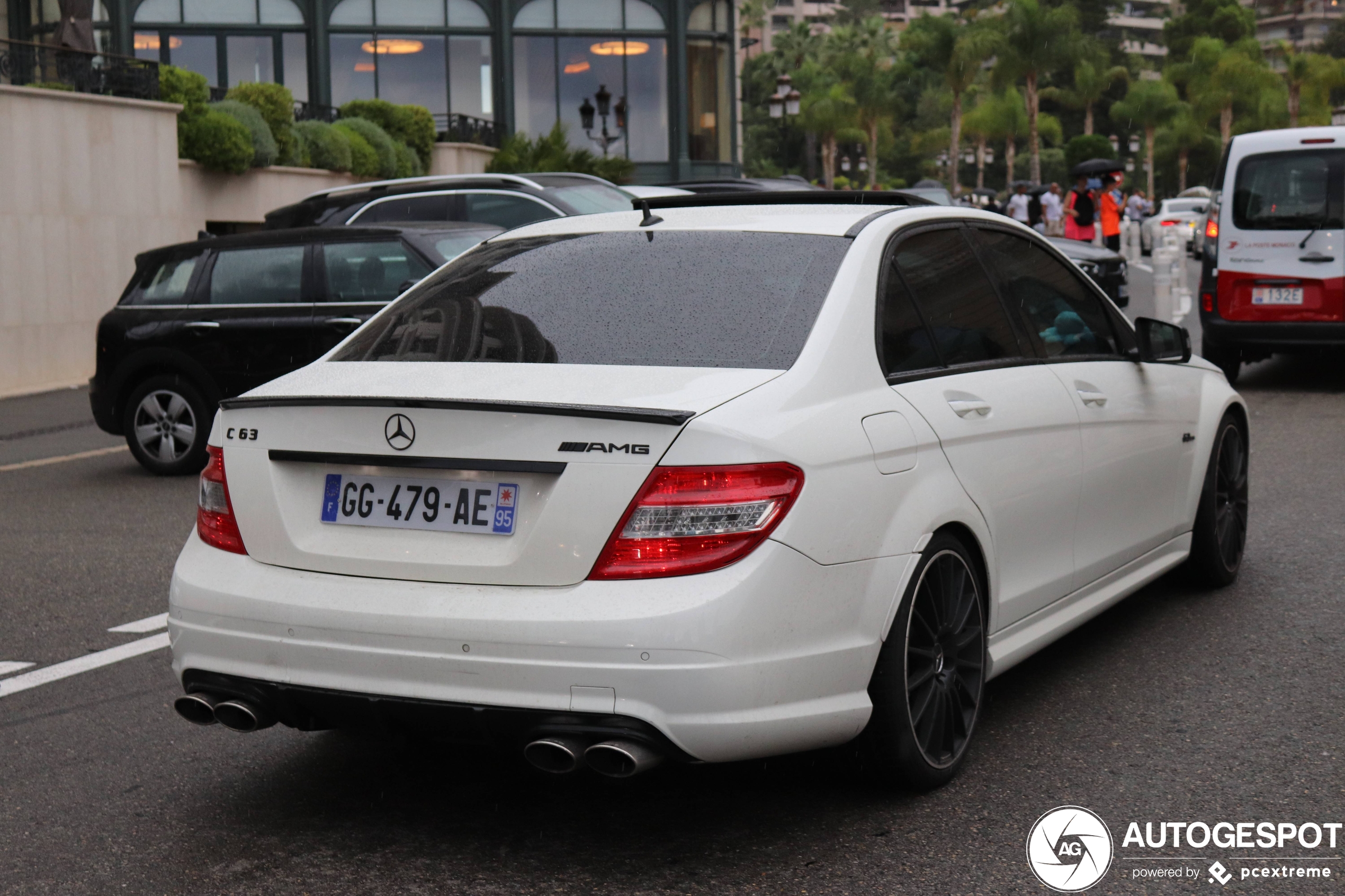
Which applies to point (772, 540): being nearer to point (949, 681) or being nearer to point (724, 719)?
point (724, 719)

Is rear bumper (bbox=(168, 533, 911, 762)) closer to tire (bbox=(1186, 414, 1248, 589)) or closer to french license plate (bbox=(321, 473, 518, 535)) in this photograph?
french license plate (bbox=(321, 473, 518, 535))

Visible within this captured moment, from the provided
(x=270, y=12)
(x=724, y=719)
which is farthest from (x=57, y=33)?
(x=724, y=719)

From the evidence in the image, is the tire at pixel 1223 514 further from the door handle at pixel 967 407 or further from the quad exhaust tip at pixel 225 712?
the quad exhaust tip at pixel 225 712

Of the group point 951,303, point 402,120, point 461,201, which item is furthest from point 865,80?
point 951,303

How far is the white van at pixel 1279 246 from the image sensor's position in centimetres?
1305

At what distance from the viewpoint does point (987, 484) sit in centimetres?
439

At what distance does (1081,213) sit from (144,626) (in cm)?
1926

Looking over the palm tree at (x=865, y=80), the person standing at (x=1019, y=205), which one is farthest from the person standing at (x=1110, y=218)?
the palm tree at (x=865, y=80)

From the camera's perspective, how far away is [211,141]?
2347cm

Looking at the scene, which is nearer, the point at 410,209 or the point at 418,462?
the point at 418,462

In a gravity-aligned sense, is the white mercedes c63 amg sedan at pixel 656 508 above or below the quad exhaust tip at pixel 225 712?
above

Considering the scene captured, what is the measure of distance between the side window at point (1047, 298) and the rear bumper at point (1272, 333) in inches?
322

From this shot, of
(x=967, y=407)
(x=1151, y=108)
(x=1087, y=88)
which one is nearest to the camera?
(x=967, y=407)

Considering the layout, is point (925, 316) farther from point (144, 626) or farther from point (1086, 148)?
point (1086, 148)
